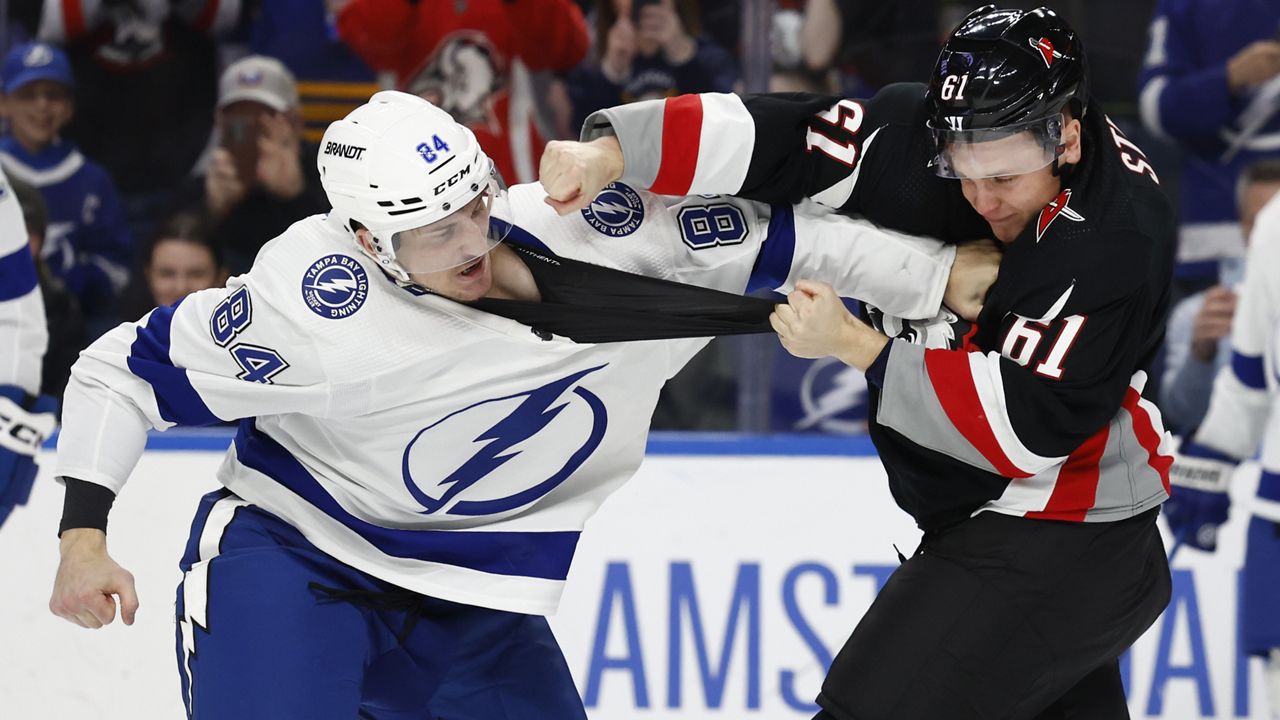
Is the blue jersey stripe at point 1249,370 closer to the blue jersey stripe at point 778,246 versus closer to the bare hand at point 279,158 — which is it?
the blue jersey stripe at point 778,246

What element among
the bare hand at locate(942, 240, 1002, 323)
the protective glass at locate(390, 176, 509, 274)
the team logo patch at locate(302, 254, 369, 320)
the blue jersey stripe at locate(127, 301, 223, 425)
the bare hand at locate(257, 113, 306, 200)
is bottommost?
the bare hand at locate(257, 113, 306, 200)

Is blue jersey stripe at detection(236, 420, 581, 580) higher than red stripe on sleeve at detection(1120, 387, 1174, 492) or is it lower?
lower

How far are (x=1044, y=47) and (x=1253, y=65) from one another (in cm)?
263

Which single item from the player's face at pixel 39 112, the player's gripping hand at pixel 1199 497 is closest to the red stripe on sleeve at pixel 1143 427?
the player's gripping hand at pixel 1199 497

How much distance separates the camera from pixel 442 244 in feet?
7.88

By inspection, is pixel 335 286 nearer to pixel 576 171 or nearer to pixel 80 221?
pixel 576 171

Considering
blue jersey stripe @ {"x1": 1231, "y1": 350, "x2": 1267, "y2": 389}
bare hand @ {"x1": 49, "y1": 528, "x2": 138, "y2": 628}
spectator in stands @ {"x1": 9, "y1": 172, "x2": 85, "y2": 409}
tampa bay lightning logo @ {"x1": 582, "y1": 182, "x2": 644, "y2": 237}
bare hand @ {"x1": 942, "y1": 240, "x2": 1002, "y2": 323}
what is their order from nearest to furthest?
bare hand @ {"x1": 49, "y1": 528, "x2": 138, "y2": 628} < bare hand @ {"x1": 942, "y1": 240, "x2": 1002, "y2": 323} < tampa bay lightning logo @ {"x1": 582, "y1": 182, "x2": 644, "y2": 237} < blue jersey stripe @ {"x1": 1231, "y1": 350, "x2": 1267, "y2": 389} < spectator in stands @ {"x1": 9, "y1": 172, "x2": 85, "y2": 409}

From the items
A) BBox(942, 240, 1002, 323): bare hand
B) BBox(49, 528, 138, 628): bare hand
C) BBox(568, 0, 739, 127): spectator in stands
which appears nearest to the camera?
BBox(49, 528, 138, 628): bare hand

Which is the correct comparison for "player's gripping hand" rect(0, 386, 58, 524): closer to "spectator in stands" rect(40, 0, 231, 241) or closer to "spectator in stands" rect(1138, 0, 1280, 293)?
"spectator in stands" rect(40, 0, 231, 241)

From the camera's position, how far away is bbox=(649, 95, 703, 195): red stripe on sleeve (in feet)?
8.14

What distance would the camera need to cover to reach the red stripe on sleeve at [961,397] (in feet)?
7.46

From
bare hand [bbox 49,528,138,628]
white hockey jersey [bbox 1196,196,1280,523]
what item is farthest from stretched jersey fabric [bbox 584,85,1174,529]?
white hockey jersey [bbox 1196,196,1280,523]

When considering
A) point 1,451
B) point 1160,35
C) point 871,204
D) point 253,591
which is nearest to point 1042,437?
point 871,204

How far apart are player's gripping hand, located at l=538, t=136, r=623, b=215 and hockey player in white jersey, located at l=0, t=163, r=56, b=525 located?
65.2 inches
